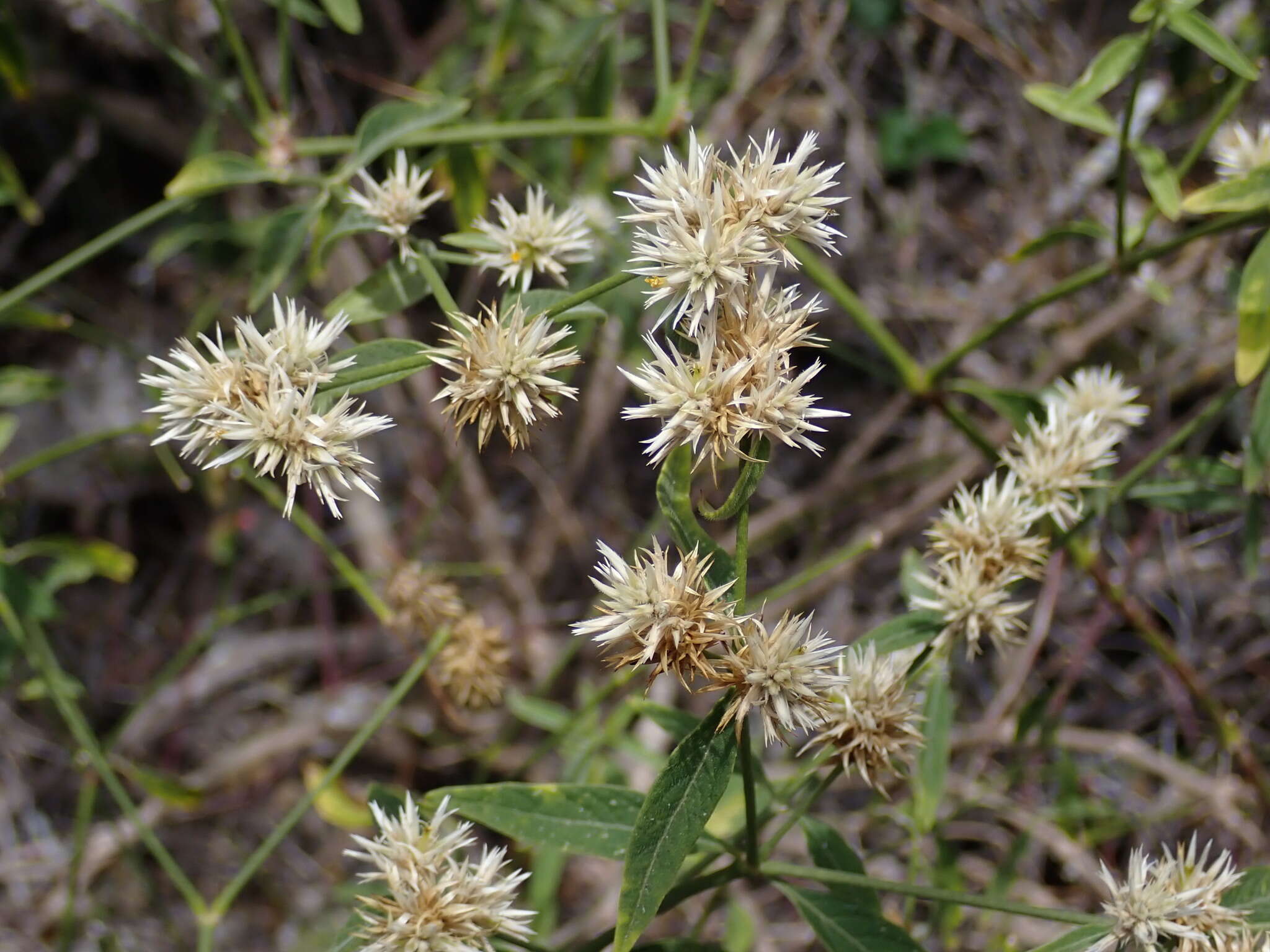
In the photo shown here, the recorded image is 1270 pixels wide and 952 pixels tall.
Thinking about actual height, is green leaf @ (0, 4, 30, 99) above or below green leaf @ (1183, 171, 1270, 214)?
above

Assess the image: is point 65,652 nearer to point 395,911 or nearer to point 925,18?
point 395,911

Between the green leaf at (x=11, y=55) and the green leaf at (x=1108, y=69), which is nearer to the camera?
the green leaf at (x=1108, y=69)

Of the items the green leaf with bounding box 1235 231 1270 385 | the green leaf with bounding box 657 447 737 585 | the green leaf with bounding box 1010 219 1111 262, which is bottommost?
the green leaf with bounding box 657 447 737 585

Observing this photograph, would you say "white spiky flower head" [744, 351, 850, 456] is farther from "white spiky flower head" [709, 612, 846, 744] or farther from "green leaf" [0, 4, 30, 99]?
"green leaf" [0, 4, 30, 99]

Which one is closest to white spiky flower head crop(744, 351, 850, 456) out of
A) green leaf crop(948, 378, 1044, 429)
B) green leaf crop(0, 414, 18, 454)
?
green leaf crop(948, 378, 1044, 429)

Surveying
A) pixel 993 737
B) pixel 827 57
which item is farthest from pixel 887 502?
pixel 827 57

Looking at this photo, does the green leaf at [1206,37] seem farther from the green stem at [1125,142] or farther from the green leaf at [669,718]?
the green leaf at [669,718]

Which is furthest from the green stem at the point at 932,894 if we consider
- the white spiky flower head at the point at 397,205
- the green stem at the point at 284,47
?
the green stem at the point at 284,47
